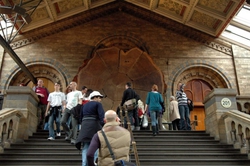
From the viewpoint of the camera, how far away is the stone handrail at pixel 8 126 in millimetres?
6156

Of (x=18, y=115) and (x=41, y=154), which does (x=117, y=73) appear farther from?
(x=41, y=154)


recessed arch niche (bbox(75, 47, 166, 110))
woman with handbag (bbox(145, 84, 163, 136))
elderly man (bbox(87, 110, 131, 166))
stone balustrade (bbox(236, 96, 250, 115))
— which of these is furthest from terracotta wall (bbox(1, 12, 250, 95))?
elderly man (bbox(87, 110, 131, 166))

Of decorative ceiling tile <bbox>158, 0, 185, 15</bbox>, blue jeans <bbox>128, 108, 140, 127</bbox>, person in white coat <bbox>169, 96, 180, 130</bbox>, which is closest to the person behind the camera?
blue jeans <bbox>128, 108, 140, 127</bbox>

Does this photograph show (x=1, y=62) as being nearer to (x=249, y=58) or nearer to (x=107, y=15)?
(x=107, y=15)

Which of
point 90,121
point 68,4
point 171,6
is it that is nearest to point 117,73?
point 68,4

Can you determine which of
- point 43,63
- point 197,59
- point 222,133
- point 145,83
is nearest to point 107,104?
point 145,83

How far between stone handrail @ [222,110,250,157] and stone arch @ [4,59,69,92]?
8021 mm

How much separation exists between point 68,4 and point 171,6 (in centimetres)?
481

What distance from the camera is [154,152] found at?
6.08m

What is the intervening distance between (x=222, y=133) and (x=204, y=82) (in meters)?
7.07

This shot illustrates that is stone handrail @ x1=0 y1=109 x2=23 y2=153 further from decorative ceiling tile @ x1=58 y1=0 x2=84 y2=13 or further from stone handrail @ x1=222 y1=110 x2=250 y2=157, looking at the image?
decorative ceiling tile @ x1=58 y1=0 x2=84 y2=13

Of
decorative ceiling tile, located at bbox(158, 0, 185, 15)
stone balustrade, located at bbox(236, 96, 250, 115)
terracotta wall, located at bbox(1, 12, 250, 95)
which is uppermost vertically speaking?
decorative ceiling tile, located at bbox(158, 0, 185, 15)

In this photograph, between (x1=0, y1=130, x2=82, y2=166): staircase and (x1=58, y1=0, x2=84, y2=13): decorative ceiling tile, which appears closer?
(x1=0, y1=130, x2=82, y2=166): staircase

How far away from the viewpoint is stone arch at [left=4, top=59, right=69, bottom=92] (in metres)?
13.2
